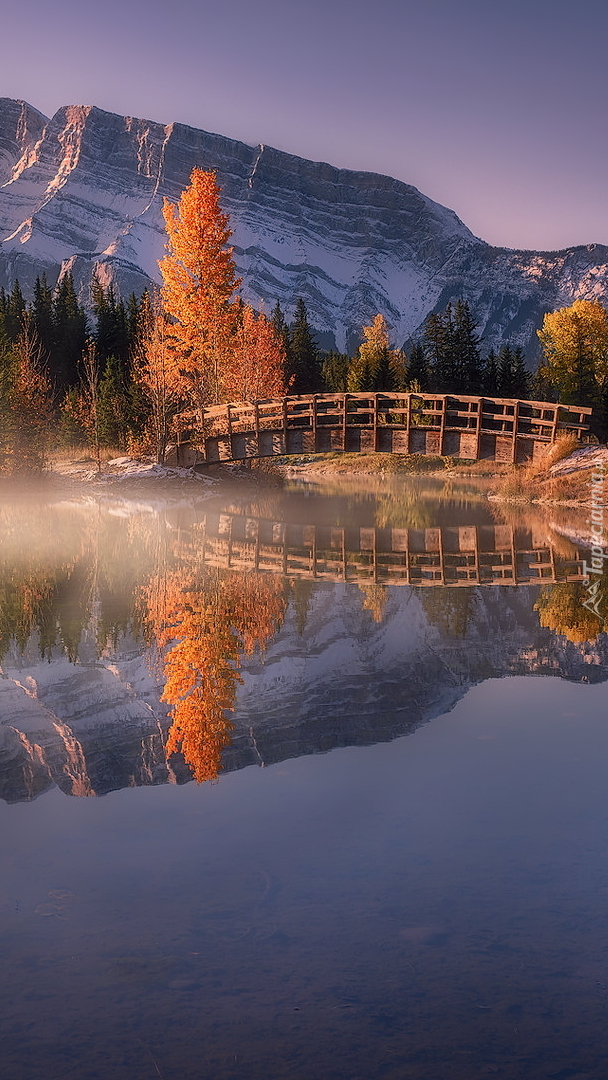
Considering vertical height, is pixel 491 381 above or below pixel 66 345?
below

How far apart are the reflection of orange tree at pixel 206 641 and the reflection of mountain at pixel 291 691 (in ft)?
0.55

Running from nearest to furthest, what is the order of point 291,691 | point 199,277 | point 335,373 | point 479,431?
1. point 291,691
2. point 479,431
3. point 199,277
4. point 335,373

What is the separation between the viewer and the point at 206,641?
12.4m

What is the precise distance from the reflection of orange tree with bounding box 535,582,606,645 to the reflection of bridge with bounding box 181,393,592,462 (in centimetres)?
1974

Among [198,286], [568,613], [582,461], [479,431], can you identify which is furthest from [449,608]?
[198,286]

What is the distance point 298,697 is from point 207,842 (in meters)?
3.52

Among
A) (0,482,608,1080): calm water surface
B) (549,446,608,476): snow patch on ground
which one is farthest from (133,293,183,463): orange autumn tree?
(0,482,608,1080): calm water surface

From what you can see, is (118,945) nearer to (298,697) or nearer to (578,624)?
(298,697)

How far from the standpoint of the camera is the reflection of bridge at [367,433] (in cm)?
3662

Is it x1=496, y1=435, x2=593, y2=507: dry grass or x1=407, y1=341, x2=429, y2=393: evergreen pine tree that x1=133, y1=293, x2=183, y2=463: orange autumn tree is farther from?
x1=407, y1=341, x2=429, y2=393: evergreen pine tree

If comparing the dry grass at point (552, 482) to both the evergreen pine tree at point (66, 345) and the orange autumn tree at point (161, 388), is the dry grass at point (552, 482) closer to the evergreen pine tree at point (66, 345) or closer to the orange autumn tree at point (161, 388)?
the orange autumn tree at point (161, 388)

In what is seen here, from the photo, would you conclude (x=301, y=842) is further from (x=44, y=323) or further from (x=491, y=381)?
(x=44, y=323)

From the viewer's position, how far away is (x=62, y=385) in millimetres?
80250

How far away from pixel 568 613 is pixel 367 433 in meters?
24.6
